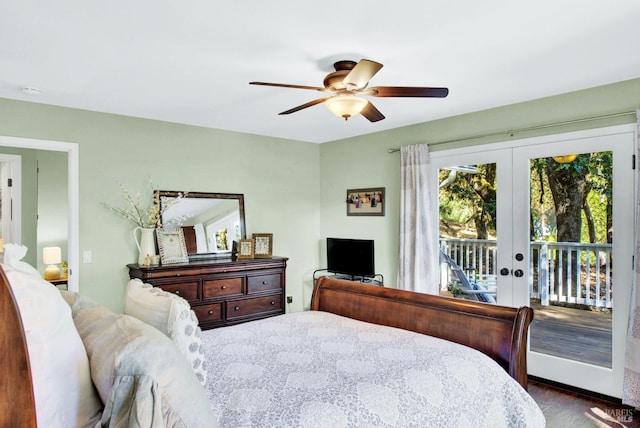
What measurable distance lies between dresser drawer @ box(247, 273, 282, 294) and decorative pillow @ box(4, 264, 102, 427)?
127 inches

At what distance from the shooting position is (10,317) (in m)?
0.98

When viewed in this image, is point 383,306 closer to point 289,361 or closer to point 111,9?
point 289,361

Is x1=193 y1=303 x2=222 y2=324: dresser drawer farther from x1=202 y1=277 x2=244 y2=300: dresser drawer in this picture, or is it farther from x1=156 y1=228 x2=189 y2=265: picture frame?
x1=156 y1=228 x2=189 y2=265: picture frame

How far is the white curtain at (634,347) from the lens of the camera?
3010 millimetres

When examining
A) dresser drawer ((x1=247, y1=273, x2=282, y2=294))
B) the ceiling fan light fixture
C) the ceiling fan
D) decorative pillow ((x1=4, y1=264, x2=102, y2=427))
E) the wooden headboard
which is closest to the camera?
the wooden headboard

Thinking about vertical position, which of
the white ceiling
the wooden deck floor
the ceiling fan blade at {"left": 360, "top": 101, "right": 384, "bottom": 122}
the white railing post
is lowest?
the wooden deck floor

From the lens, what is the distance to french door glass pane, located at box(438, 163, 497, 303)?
3.97 m

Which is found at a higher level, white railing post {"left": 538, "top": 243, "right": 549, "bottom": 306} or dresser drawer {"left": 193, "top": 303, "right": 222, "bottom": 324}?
white railing post {"left": 538, "top": 243, "right": 549, "bottom": 306}

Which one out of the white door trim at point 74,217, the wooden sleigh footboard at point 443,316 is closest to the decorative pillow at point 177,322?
the wooden sleigh footboard at point 443,316

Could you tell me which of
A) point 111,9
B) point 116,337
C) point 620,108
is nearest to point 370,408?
point 116,337

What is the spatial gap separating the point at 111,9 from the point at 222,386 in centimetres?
192

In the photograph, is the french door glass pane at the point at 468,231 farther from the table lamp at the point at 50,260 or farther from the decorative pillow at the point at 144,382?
the table lamp at the point at 50,260

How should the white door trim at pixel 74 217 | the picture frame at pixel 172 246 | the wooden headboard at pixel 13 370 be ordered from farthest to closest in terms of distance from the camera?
the picture frame at pixel 172 246 < the white door trim at pixel 74 217 < the wooden headboard at pixel 13 370

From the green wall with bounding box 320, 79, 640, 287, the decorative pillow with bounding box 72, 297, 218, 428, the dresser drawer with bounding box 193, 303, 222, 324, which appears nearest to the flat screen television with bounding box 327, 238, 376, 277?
the green wall with bounding box 320, 79, 640, 287
